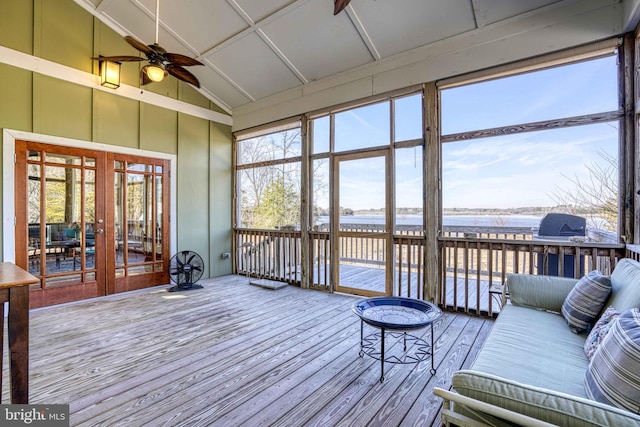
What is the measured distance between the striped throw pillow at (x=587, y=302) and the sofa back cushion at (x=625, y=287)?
0.05 metres

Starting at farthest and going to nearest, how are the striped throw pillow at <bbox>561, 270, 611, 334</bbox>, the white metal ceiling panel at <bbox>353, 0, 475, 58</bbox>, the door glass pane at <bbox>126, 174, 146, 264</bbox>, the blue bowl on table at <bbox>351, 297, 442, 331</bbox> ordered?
the door glass pane at <bbox>126, 174, 146, 264</bbox>, the white metal ceiling panel at <bbox>353, 0, 475, 58</bbox>, the blue bowl on table at <bbox>351, 297, 442, 331</bbox>, the striped throw pillow at <bbox>561, 270, 611, 334</bbox>

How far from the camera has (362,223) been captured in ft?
15.1

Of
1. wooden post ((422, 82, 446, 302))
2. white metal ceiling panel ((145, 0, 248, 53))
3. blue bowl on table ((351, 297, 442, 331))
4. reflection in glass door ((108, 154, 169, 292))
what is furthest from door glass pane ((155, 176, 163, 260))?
wooden post ((422, 82, 446, 302))

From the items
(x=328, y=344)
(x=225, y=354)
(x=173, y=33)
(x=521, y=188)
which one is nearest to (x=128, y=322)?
(x=225, y=354)

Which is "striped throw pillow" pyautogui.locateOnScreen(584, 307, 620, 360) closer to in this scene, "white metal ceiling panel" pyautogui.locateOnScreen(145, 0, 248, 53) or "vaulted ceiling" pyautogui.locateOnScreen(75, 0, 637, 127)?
"vaulted ceiling" pyautogui.locateOnScreen(75, 0, 637, 127)

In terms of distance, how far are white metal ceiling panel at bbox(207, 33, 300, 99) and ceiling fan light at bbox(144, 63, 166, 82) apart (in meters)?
1.62

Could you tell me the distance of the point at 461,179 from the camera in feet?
12.6

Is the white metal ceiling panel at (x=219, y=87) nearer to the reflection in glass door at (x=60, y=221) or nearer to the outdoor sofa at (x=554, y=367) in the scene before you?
the reflection in glass door at (x=60, y=221)

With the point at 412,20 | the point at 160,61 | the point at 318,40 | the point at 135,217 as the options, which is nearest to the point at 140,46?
the point at 160,61

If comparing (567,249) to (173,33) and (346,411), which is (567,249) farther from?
(173,33)

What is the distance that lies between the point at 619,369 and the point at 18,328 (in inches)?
116

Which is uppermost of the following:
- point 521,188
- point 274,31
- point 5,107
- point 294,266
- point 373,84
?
point 274,31

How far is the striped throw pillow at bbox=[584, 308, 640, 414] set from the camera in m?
1.10

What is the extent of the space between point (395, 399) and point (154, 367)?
1913 millimetres
